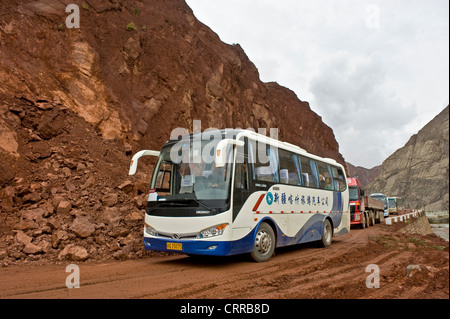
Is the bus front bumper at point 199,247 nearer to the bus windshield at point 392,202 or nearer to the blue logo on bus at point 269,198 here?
the blue logo on bus at point 269,198

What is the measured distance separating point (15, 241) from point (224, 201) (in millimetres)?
5621

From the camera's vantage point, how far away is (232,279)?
6.48 m

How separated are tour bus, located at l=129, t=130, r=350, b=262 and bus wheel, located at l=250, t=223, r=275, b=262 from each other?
0.02 metres

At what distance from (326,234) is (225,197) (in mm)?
6452

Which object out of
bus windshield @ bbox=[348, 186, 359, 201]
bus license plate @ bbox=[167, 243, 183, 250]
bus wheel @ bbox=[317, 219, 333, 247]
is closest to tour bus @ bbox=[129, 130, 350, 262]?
bus license plate @ bbox=[167, 243, 183, 250]

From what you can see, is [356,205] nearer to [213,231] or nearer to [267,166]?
[267,166]

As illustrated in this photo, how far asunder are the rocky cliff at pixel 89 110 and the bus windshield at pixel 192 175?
91.3 inches

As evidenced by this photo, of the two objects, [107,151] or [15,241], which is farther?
[107,151]

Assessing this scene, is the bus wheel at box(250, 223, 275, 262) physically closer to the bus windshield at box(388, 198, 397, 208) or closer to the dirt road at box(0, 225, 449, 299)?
the dirt road at box(0, 225, 449, 299)

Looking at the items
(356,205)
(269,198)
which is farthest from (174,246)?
(356,205)
